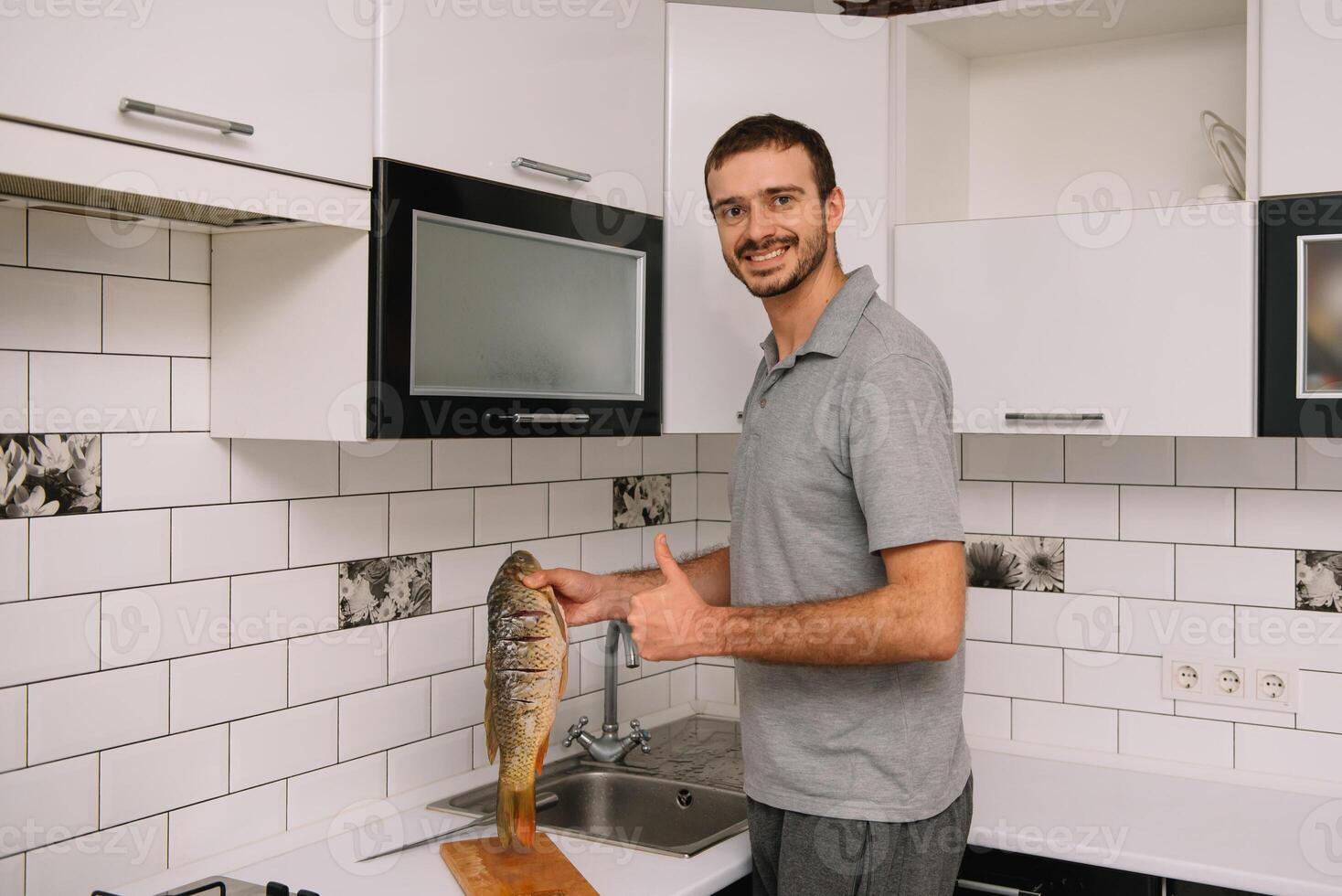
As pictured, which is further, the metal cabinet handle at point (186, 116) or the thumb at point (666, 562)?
the thumb at point (666, 562)

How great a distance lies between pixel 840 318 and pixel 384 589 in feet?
2.94

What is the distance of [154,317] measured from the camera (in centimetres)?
162

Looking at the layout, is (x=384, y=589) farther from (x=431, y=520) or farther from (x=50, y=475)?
(x=50, y=475)

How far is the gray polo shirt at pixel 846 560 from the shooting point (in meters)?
1.53

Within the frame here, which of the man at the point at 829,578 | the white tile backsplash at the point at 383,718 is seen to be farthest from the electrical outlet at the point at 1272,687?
the white tile backsplash at the point at 383,718

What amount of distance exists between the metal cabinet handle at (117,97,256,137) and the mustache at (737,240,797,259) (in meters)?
0.70

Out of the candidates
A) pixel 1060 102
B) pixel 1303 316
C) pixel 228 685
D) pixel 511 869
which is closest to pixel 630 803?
pixel 511 869

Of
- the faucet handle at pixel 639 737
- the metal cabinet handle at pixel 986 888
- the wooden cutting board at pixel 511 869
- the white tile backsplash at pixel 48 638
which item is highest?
the white tile backsplash at pixel 48 638

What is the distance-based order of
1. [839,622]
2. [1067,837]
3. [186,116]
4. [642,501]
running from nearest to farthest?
[186,116] → [839,622] → [1067,837] → [642,501]

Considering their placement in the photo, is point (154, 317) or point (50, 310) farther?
point (154, 317)

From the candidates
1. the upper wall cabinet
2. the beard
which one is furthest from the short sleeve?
the upper wall cabinet

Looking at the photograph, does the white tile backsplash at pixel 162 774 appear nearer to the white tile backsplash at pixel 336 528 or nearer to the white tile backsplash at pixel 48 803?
the white tile backsplash at pixel 48 803

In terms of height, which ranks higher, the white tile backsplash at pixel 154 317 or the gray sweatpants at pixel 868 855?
the white tile backsplash at pixel 154 317

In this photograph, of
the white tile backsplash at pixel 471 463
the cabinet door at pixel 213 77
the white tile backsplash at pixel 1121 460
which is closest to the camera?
the cabinet door at pixel 213 77
